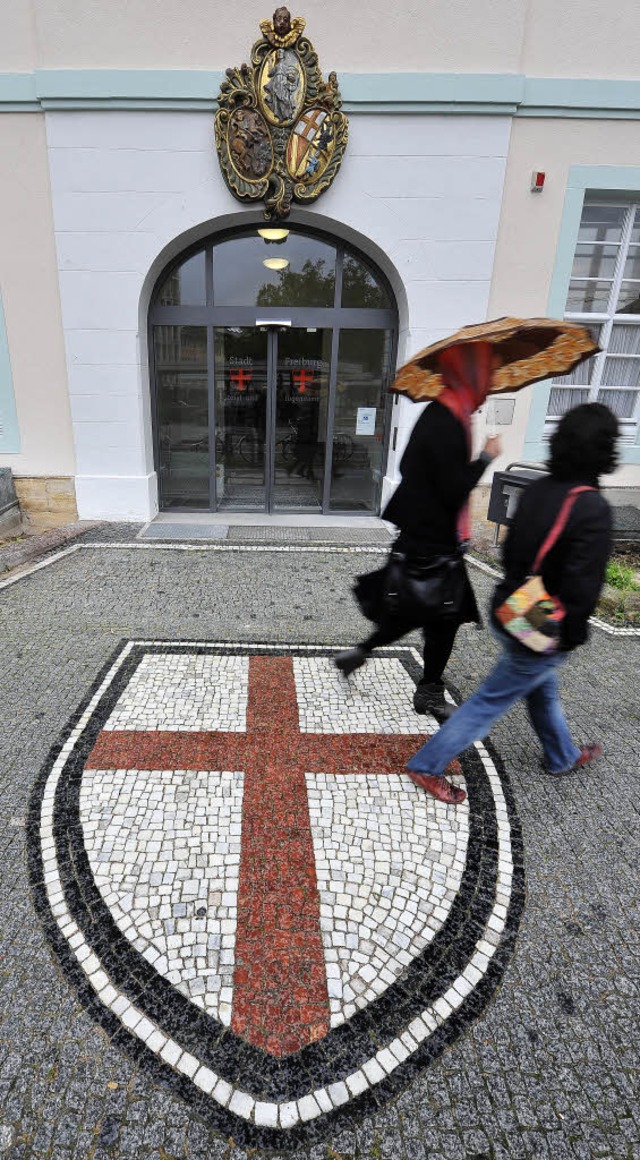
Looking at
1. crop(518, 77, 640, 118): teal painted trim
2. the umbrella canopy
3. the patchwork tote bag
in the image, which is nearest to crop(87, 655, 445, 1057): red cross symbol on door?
the patchwork tote bag

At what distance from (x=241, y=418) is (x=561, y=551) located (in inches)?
258

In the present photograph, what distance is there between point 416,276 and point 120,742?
6.38 m

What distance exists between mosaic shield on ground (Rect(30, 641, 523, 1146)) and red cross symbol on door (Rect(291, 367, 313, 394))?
5.51 m

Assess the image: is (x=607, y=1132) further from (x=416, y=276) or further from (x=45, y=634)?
(x=416, y=276)

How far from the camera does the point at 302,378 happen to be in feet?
25.7

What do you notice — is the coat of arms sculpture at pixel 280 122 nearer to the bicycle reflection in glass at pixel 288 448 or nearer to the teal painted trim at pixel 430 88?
the teal painted trim at pixel 430 88

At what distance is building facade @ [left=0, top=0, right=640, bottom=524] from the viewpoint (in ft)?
21.1

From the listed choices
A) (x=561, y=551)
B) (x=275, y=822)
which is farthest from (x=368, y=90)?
(x=275, y=822)

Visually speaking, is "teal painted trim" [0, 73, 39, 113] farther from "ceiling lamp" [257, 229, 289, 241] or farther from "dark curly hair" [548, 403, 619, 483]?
"dark curly hair" [548, 403, 619, 483]

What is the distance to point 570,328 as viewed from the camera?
7.75 feet

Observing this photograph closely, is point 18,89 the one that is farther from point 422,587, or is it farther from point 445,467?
point 422,587

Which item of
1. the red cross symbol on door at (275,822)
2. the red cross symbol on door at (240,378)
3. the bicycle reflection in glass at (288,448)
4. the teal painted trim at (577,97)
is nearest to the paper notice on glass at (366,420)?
the bicycle reflection in glass at (288,448)

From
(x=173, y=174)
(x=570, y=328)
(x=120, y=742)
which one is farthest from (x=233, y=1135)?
(x=173, y=174)

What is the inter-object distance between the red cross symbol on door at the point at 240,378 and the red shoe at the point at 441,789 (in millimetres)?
6411
